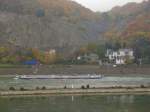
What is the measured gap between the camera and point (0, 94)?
175ft

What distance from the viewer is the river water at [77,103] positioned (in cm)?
4091

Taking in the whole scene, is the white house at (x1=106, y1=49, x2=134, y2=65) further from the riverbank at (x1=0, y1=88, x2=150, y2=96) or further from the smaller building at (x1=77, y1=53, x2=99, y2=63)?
the riverbank at (x1=0, y1=88, x2=150, y2=96)

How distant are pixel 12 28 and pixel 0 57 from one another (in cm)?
5640

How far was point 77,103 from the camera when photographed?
4556 cm

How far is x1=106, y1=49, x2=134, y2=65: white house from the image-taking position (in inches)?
5527

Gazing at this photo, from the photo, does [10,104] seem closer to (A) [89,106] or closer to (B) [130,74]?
(A) [89,106]

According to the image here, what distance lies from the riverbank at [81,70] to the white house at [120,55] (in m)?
13.9

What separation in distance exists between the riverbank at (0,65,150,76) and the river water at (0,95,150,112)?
6830 cm

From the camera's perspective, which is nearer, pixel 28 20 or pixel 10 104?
pixel 10 104

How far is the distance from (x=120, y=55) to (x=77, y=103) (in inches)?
3856

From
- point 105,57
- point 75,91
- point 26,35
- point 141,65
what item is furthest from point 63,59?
point 75,91

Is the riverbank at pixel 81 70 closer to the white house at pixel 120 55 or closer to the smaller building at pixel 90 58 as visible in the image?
the smaller building at pixel 90 58

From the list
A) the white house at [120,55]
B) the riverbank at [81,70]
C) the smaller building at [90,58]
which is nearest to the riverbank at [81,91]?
the riverbank at [81,70]

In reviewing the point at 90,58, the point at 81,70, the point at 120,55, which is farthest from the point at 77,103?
the point at 120,55
